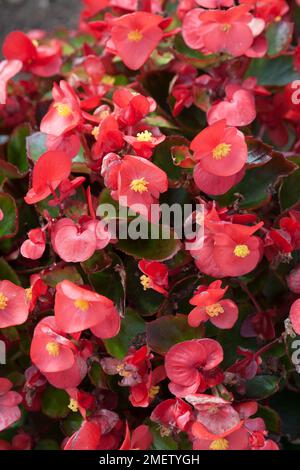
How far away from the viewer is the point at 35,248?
2.79 feet

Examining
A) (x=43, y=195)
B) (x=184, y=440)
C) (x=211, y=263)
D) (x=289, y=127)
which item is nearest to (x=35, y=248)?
(x=43, y=195)

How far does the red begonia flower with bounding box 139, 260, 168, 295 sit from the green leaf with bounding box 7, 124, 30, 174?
346 millimetres

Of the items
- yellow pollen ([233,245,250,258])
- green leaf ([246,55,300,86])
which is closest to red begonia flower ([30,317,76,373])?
yellow pollen ([233,245,250,258])

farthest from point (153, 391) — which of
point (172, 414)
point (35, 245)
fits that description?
point (35, 245)

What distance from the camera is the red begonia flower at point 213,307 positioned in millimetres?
794

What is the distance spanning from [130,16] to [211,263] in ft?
1.27

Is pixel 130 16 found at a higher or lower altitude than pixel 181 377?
higher

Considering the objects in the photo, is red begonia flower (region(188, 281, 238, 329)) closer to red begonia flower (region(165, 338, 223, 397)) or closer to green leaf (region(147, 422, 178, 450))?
red begonia flower (region(165, 338, 223, 397))

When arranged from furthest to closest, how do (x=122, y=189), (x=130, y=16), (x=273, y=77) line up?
(x=273, y=77) < (x=130, y=16) < (x=122, y=189)

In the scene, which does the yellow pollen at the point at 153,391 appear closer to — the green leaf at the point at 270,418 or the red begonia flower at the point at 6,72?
the green leaf at the point at 270,418

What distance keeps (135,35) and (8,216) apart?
0.33 meters

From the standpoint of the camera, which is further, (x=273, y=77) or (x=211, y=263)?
(x=273, y=77)

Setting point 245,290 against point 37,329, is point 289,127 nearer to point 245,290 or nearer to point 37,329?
point 245,290

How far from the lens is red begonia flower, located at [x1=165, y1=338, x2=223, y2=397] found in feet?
2.67
